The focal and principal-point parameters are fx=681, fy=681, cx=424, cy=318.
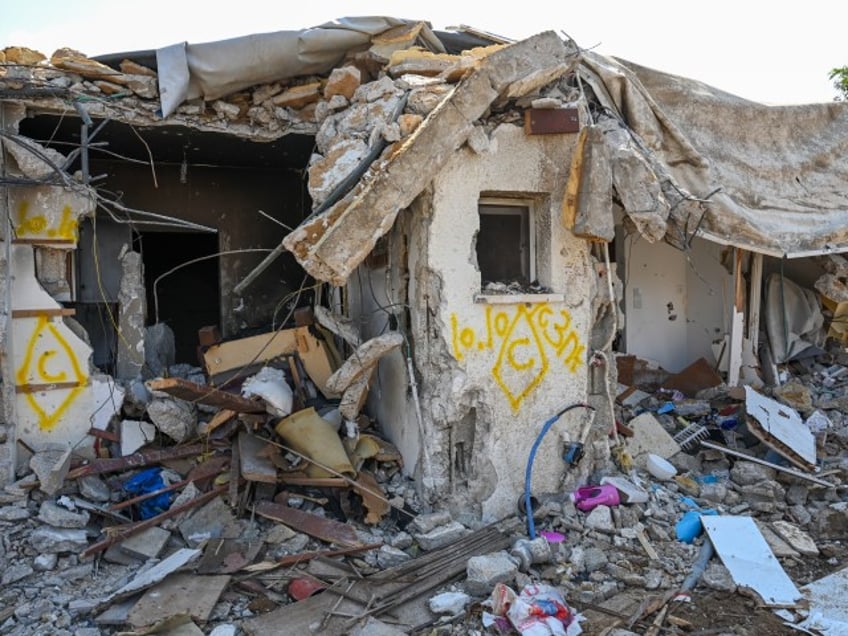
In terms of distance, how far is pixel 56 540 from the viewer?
5.63 m

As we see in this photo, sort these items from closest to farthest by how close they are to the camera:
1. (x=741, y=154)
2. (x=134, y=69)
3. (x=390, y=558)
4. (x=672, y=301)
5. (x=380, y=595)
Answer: (x=380, y=595) → (x=390, y=558) → (x=134, y=69) → (x=741, y=154) → (x=672, y=301)

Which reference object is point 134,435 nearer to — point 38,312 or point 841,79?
point 38,312

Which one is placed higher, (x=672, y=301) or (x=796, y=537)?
(x=672, y=301)

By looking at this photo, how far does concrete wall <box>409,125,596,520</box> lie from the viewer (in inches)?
229

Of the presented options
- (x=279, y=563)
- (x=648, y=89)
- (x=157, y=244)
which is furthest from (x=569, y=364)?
(x=157, y=244)

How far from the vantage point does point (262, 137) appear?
7.49m

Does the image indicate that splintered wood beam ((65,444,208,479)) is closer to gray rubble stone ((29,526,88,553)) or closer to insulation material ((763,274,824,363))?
gray rubble stone ((29,526,88,553))

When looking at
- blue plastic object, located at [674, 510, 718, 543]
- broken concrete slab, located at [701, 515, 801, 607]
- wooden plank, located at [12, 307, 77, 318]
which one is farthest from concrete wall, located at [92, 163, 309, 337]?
broken concrete slab, located at [701, 515, 801, 607]

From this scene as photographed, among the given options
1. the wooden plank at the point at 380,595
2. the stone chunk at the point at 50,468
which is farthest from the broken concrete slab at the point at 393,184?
the stone chunk at the point at 50,468

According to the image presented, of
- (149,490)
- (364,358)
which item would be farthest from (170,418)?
(364,358)

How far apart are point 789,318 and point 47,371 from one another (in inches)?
366

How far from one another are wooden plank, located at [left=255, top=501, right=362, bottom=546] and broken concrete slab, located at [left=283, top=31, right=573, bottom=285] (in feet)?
6.56

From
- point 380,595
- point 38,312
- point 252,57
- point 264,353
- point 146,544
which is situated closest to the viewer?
point 380,595

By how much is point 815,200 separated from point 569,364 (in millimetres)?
4748
